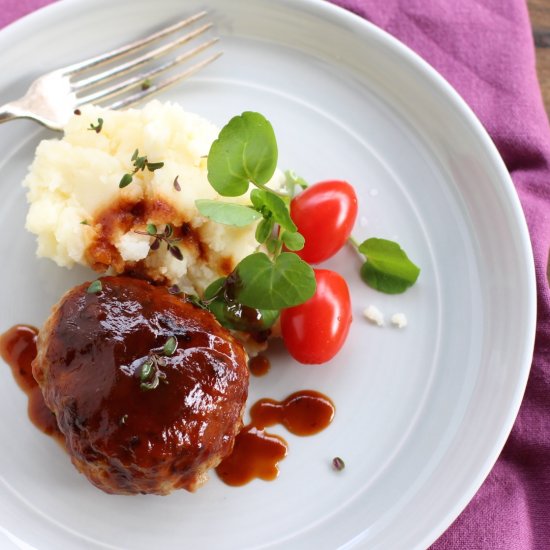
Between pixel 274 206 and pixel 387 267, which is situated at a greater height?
pixel 274 206

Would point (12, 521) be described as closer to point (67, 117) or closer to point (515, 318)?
point (67, 117)

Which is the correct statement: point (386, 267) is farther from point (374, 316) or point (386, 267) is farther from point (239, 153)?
point (239, 153)

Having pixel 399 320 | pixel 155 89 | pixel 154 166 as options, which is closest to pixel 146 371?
pixel 154 166

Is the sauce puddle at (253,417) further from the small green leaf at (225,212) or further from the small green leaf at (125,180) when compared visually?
the small green leaf at (125,180)

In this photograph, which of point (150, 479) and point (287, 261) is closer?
point (150, 479)

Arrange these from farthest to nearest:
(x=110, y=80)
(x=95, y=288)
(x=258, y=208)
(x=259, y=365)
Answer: (x=110, y=80), (x=259, y=365), (x=258, y=208), (x=95, y=288)

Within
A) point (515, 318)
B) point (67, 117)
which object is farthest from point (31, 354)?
point (515, 318)

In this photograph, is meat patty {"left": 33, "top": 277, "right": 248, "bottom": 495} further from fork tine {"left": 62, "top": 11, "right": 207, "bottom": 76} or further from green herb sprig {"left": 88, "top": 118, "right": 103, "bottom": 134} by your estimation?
fork tine {"left": 62, "top": 11, "right": 207, "bottom": 76}
